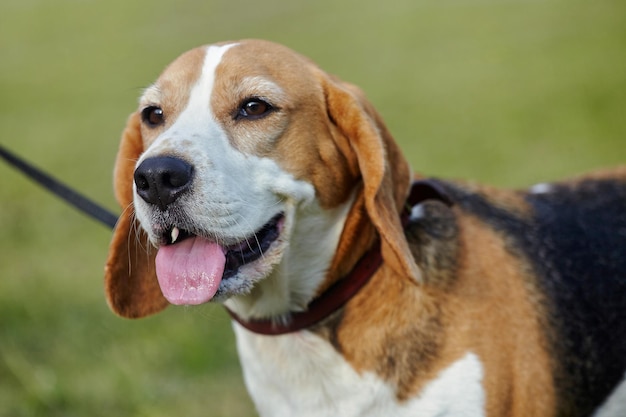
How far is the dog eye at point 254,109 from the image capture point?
12.8ft

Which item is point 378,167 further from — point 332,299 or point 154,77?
point 154,77

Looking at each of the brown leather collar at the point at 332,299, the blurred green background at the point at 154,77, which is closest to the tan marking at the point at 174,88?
the brown leather collar at the point at 332,299

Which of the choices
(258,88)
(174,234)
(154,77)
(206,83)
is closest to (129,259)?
(174,234)

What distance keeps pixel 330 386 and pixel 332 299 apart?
1.28 feet

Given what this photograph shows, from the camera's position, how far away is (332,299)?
400 cm

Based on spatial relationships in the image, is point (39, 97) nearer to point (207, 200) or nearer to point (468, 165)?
point (468, 165)

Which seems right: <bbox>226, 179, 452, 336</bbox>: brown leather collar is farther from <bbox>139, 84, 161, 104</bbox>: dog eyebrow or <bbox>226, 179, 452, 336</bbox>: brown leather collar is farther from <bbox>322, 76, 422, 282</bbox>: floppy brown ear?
<bbox>139, 84, 161, 104</bbox>: dog eyebrow

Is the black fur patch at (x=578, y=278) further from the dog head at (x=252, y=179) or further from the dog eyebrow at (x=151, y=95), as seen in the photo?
the dog eyebrow at (x=151, y=95)

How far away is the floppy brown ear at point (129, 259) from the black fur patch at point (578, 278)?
5.14ft

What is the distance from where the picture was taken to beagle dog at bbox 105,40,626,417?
146 inches

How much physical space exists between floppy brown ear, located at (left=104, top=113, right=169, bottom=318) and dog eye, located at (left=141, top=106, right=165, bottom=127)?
6.0 inches

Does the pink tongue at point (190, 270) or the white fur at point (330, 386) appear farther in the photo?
the white fur at point (330, 386)

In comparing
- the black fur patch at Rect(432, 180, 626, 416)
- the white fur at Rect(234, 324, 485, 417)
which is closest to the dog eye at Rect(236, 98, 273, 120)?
the white fur at Rect(234, 324, 485, 417)

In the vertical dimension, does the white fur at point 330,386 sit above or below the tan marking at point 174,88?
below
